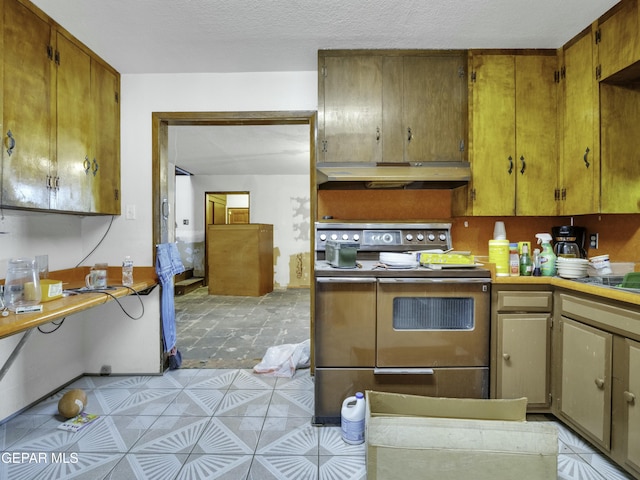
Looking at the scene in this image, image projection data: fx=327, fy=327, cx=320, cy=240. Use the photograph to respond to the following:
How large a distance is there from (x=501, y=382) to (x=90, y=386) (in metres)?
2.86

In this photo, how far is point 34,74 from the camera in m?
1.82

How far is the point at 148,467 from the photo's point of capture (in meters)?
1.61

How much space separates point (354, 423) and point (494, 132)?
6.92 feet

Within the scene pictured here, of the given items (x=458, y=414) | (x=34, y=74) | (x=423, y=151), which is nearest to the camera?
(x=458, y=414)

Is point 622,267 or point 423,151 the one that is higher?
point 423,151

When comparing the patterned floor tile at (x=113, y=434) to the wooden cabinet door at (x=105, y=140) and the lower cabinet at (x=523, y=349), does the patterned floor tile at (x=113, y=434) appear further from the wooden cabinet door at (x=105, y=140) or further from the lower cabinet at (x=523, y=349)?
the lower cabinet at (x=523, y=349)

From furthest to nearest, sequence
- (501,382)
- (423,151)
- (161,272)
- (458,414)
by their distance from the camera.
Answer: (161,272) → (423,151) → (501,382) → (458,414)

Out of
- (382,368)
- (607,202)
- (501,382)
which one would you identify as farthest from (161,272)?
(607,202)

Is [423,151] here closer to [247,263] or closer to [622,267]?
[622,267]

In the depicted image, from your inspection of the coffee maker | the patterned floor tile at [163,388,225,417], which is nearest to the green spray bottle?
the coffee maker

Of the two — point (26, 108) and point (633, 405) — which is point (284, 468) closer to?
point (633, 405)

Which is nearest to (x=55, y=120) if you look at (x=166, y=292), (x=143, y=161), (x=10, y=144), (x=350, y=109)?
(x=10, y=144)

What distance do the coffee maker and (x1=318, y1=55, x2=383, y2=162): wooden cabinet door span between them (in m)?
1.38

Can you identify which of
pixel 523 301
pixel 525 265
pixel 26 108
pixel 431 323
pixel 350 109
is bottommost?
pixel 431 323
